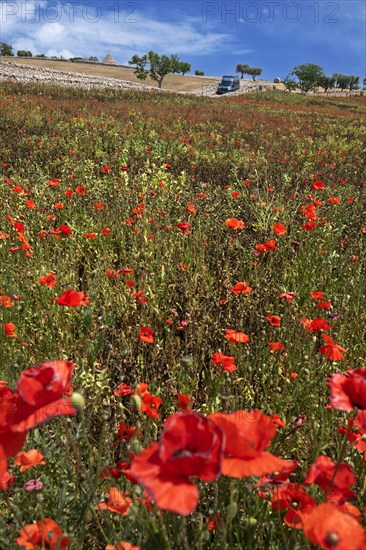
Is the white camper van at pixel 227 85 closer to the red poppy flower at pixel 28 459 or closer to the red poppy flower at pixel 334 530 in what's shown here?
the red poppy flower at pixel 28 459

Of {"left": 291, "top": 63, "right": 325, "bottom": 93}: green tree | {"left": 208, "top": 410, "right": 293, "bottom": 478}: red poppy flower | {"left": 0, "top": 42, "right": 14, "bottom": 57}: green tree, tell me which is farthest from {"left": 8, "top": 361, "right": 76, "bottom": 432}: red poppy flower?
{"left": 0, "top": 42, "right": 14, "bottom": 57}: green tree

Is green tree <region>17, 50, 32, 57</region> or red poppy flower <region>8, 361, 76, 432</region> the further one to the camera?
green tree <region>17, 50, 32, 57</region>

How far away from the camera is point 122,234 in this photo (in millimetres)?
4414

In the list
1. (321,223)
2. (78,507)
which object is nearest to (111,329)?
(78,507)

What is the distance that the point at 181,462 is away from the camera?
0.76 meters

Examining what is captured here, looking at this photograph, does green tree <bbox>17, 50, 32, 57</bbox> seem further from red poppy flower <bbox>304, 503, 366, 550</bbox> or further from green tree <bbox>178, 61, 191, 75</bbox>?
red poppy flower <bbox>304, 503, 366, 550</bbox>

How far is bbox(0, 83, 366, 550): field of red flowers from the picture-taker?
3.01ft

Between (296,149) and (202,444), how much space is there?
465 inches

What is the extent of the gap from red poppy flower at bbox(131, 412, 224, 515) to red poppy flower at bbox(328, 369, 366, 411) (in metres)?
0.34

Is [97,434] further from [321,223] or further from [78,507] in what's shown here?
[321,223]

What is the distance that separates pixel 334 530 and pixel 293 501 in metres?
0.60

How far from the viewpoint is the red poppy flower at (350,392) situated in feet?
3.12

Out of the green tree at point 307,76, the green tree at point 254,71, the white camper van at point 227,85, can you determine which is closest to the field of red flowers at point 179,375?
the white camper van at point 227,85

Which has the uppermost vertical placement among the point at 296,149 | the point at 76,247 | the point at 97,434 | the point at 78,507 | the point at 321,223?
the point at 296,149
